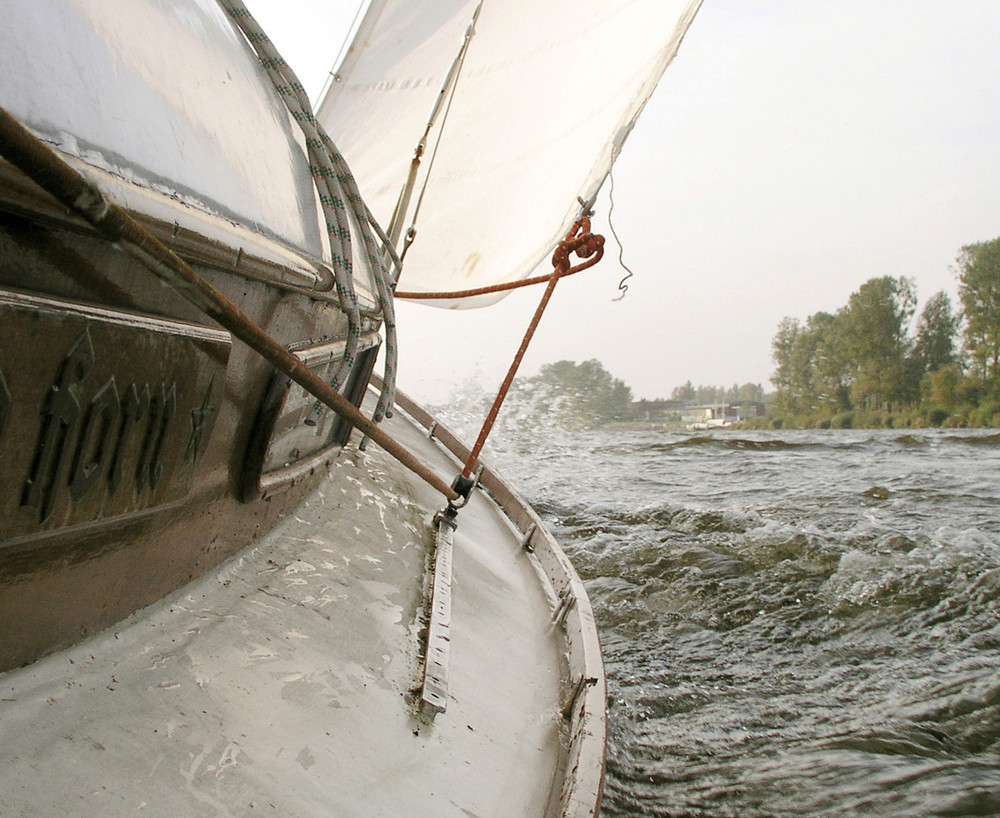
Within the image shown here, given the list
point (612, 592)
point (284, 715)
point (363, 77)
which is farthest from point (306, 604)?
point (363, 77)

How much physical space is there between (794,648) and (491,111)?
4031mm

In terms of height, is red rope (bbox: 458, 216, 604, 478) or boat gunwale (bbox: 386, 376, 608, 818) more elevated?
red rope (bbox: 458, 216, 604, 478)

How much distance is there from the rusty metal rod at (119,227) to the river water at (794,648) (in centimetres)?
221

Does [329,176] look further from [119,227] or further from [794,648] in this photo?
[794,648]

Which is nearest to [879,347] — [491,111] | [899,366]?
[899,366]

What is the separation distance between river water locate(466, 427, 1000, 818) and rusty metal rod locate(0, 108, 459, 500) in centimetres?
221

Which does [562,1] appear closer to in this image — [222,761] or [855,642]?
[855,642]

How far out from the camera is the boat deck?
1.05m

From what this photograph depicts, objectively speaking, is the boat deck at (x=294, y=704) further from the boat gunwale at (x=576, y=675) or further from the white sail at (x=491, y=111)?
the white sail at (x=491, y=111)

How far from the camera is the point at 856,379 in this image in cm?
6053

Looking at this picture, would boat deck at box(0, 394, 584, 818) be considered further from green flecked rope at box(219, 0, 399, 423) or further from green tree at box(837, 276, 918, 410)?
green tree at box(837, 276, 918, 410)

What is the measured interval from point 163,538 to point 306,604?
0.49 metres

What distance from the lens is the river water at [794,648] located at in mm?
2771

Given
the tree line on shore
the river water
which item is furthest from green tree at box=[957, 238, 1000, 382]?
the river water
